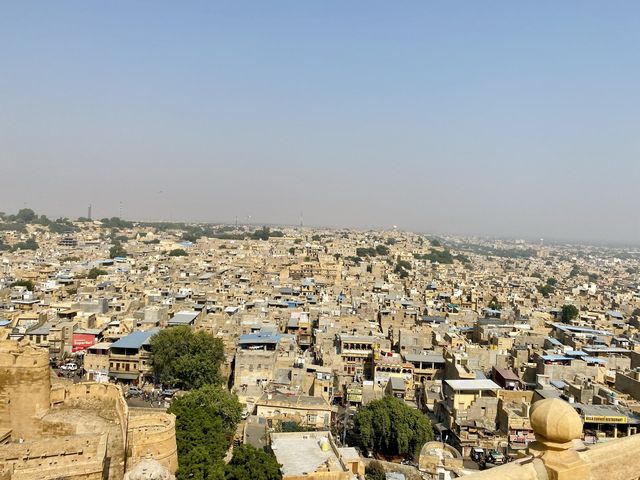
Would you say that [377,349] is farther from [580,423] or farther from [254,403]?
[580,423]

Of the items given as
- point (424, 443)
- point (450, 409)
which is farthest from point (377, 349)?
point (424, 443)

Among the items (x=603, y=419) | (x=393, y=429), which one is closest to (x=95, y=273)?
(x=393, y=429)

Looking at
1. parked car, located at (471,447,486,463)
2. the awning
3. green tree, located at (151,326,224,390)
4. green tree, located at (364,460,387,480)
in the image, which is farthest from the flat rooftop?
the awning

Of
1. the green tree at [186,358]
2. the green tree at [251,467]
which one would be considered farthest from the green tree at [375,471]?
the green tree at [186,358]

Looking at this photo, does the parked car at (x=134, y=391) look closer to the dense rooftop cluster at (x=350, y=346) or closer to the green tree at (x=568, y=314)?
the dense rooftop cluster at (x=350, y=346)

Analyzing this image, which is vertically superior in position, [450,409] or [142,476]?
[142,476]

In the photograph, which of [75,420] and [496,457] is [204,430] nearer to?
[75,420]

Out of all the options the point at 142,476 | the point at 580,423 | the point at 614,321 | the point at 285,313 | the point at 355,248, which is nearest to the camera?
the point at 580,423
